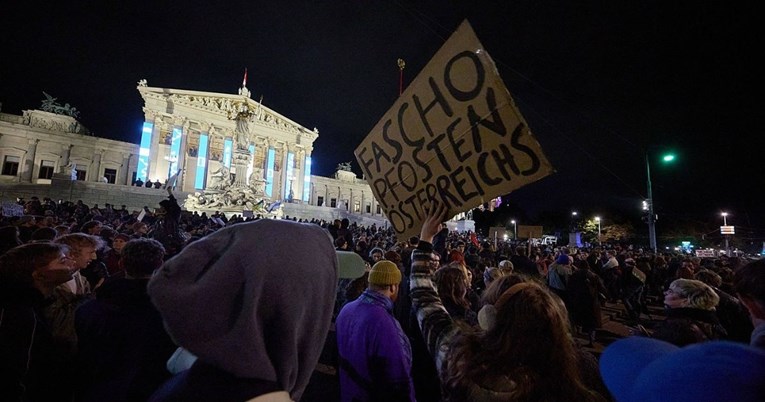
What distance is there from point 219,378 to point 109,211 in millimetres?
18178

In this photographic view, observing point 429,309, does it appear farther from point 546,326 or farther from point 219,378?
point 219,378

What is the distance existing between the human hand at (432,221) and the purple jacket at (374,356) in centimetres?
58

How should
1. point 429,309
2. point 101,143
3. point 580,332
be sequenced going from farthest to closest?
point 101,143 < point 580,332 < point 429,309

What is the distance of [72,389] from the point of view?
215 centimetres

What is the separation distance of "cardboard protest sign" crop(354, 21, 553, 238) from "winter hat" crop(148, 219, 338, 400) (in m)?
1.54

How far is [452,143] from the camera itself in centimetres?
240

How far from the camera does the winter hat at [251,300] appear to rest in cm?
78

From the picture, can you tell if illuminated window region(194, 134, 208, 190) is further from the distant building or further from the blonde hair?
the blonde hair

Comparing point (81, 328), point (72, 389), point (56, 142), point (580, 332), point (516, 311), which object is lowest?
point (580, 332)

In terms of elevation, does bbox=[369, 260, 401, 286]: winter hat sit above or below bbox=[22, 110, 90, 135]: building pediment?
below

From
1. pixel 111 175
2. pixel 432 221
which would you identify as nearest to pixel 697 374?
pixel 432 221

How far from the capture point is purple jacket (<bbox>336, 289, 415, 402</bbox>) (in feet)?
7.22

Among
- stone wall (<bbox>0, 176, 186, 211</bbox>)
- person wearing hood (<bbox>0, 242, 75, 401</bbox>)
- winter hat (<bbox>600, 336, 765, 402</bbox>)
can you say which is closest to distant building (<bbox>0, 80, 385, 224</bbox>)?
stone wall (<bbox>0, 176, 186, 211</bbox>)

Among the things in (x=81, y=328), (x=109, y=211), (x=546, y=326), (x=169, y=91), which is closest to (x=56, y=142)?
(x=169, y=91)
